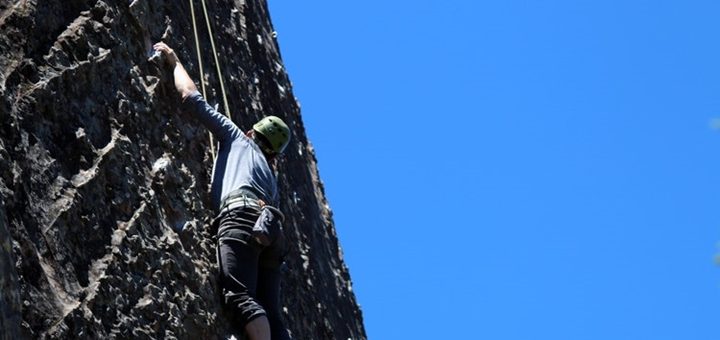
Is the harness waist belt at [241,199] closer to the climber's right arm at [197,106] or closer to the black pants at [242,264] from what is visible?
the black pants at [242,264]

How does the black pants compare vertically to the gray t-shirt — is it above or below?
below

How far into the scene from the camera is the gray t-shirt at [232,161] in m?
10.7

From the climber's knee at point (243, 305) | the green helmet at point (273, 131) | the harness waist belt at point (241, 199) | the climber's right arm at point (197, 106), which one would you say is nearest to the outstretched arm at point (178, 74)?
the climber's right arm at point (197, 106)

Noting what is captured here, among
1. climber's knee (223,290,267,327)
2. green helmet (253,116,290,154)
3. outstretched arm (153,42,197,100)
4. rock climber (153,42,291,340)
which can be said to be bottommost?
climber's knee (223,290,267,327)

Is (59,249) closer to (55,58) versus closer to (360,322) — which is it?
(55,58)

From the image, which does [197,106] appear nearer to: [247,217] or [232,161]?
[232,161]

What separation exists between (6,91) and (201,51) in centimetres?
286

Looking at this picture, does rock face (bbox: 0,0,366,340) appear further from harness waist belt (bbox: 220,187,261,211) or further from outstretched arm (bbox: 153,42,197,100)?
harness waist belt (bbox: 220,187,261,211)

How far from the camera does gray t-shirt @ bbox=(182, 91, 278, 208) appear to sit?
10703 millimetres

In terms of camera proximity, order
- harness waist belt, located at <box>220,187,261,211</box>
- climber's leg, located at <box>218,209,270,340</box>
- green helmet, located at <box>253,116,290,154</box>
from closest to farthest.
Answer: climber's leg, located at <box>218,209,270,340</box>
harness waist belt, located at <box>220,187,261,211</box>
green helmet, located at <box>253,116,290,154</box>

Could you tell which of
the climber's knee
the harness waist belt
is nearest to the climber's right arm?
the harness waist belt

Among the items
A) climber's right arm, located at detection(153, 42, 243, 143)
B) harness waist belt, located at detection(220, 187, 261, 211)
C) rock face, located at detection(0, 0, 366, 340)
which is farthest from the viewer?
climber's right arm, located at detection(153, 42, 243, 143)

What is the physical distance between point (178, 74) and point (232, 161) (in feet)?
2.65

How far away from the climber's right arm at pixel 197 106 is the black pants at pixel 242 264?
539 millimetres
